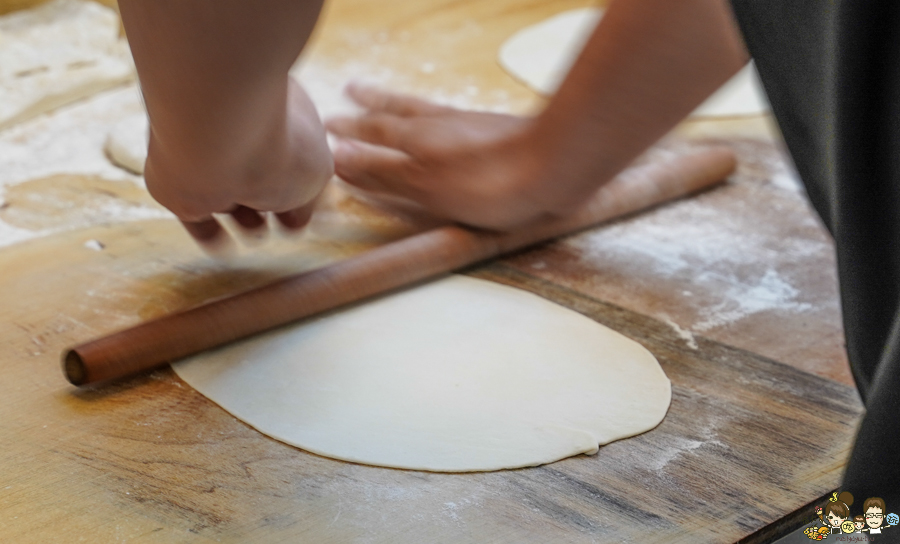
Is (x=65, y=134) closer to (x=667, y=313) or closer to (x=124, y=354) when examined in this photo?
(x=124, y=354)

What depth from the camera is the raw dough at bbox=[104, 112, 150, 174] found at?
1.29 meters

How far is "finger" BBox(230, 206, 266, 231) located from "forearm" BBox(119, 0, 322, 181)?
20cm

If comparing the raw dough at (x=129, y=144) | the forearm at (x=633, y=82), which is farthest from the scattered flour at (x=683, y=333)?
the raw dough at (x=129, y=144)

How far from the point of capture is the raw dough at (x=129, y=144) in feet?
4.22

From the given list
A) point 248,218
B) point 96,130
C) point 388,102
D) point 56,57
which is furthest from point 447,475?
point 56,57

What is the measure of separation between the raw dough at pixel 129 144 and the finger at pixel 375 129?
0.29 meters

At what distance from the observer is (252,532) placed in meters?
0.63

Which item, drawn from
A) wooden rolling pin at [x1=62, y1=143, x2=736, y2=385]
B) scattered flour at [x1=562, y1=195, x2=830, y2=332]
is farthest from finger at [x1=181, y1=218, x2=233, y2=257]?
scattered flour at [x1=562, y1=195, x2=830, y2=332]

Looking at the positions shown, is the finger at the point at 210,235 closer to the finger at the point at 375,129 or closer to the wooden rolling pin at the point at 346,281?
the wooden rolling pin at the point at 346,281

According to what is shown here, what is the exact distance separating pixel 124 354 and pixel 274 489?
0.73 feet

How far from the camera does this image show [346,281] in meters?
0.94

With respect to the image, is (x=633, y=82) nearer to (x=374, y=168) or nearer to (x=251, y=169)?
(x=374, y=168)

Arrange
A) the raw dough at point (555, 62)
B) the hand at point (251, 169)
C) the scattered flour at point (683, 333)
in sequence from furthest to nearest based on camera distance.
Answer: the raw dough at point (555, 62)
the scattered flour at point (683, 333)
the hand at point (251, 169)

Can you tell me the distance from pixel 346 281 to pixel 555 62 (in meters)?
1.10
